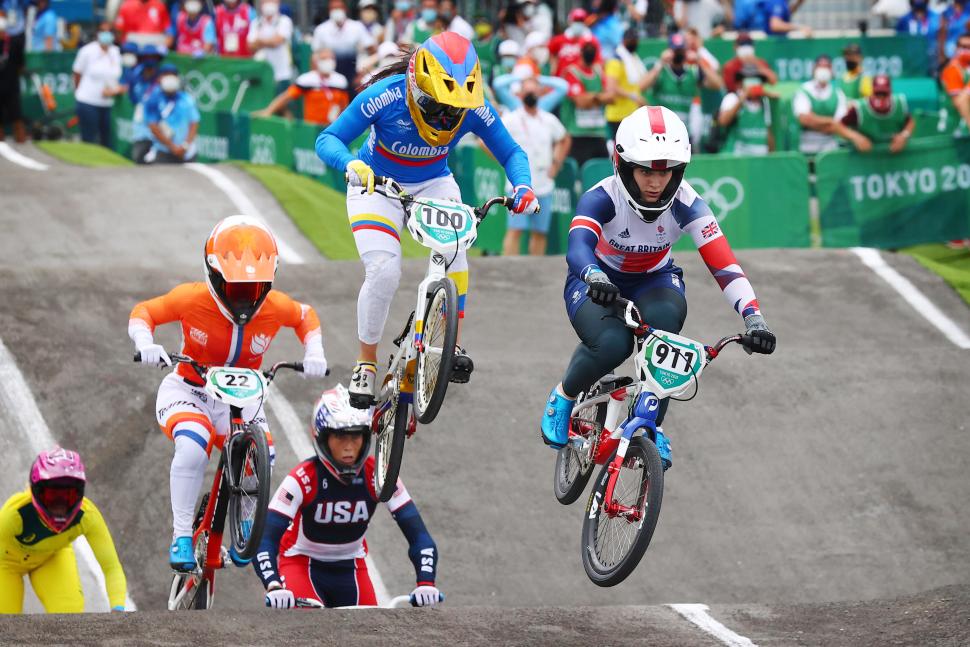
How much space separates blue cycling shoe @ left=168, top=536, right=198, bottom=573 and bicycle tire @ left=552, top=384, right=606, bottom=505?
2.75 metres

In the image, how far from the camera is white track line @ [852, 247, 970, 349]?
18422 millimetres

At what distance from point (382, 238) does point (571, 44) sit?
13.4 metres

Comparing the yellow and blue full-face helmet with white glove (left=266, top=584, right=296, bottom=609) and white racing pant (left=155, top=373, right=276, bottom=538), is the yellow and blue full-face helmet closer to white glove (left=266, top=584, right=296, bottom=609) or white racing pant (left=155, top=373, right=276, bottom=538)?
white racing pant (left=155, top=373, right=276, bottom=538)

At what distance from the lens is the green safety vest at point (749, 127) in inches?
860

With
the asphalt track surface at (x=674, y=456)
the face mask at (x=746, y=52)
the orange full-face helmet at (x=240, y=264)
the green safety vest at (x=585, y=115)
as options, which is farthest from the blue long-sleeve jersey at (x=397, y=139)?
the face mask at (x=746, y=52)

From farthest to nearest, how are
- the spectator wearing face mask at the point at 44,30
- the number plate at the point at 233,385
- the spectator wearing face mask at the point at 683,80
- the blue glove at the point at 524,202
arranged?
the spectator wearing face mask at the point at 44,30 → the spectator wearing face mask at the point at 683,80 → the number plate at the point at 233,385 → the blue glove at the point at 524,202

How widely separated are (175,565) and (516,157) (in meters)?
3.88

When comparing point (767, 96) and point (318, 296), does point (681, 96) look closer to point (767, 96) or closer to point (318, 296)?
point (767, 96)

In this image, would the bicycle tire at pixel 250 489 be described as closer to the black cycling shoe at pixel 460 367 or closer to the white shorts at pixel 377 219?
the white shorts at pixel 377 219

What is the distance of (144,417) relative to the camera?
14875 mm

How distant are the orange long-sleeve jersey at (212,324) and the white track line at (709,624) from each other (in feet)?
10.7

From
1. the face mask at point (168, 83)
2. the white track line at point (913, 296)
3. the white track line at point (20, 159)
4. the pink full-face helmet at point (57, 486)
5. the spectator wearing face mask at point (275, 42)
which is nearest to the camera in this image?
the pink full-face helmet at point (57, 486)

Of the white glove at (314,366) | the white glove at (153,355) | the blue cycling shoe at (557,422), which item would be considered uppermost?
the white glove at (153,355)

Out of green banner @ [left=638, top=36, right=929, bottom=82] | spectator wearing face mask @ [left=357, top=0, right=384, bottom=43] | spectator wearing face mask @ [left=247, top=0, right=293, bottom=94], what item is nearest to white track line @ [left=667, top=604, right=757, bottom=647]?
green banner @ [left=638, top=36, right=929, bottom=82]
